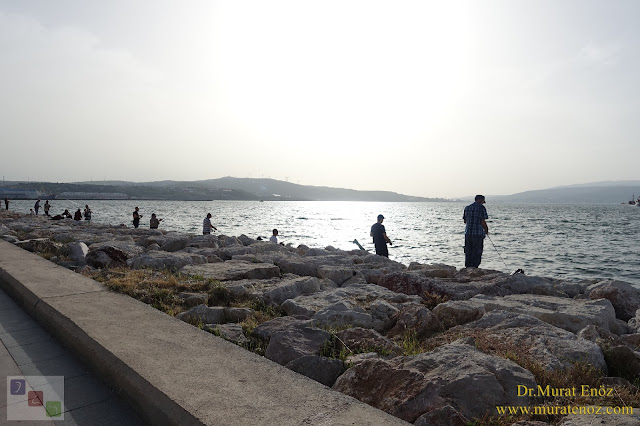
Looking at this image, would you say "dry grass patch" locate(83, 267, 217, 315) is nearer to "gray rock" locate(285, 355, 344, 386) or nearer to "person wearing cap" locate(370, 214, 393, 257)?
"gray rock" locate(285, 355, 344, 386)

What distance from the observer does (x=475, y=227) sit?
9.95 meters

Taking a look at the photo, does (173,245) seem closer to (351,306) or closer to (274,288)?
(274,288)

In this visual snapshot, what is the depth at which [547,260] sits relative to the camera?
25062mm

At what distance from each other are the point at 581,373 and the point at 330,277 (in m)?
4.35

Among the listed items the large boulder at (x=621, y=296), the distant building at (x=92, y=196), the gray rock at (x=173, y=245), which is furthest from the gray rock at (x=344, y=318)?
the distant building at (x=92, y=196)

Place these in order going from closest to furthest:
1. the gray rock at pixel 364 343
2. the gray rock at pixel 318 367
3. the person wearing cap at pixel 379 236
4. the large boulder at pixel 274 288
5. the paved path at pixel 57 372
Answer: the paved path at pixel 57 372
the gray rock at pixel 318 367
the gray rock at pixel 364 343
the large boulder at pixel 274 288
the person wearing cap at pixel 379 236

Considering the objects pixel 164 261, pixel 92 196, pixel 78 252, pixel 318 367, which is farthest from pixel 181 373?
pixel 92 196

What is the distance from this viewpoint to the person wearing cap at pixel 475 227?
9.76 m

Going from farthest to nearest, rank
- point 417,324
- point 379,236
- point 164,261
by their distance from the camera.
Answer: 1. point 379,236
2. point 164,261
3. point 417,324

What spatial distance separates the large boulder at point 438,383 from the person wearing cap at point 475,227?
717cm

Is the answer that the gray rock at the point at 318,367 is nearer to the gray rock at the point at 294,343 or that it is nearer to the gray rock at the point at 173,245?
the gray rock at the point at 294,343

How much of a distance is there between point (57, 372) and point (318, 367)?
5.80 feet

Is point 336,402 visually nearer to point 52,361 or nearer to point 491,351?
point 491,351

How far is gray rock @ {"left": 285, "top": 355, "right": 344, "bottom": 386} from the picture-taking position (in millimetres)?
2975
